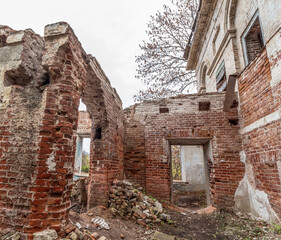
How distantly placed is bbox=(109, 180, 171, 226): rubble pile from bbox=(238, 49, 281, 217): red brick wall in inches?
96.3

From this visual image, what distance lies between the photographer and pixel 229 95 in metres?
5.41

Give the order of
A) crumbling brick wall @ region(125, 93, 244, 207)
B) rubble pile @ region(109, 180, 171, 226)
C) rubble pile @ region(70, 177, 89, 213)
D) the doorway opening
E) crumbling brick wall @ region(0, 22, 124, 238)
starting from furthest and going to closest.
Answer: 1. the doorway opening
2. rubble pile @ region(70, 177, 89, 213)
3. crumbling brick wall @ region(125, 93, 244, 207)
4. rubble pile @ region(109, 180, 171, 226)
5. crumbling brick wall @ region(0, 22, 124, 238)

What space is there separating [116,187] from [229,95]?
4.28 meters

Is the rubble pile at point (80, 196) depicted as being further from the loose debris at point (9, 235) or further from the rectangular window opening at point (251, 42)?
the rectangular window opening at point (251, 42)

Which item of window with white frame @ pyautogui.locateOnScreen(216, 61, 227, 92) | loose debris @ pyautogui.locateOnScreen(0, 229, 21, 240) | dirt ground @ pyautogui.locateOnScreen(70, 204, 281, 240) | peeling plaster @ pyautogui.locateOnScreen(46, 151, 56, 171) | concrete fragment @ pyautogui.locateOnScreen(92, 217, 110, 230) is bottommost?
dirt ground @ pyautogui.locateOnScreen(70, 204, 281, 240)

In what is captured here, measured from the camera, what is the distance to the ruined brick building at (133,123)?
97.7 inches

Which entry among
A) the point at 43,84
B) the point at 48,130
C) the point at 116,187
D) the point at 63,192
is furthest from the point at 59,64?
the point at 116,187

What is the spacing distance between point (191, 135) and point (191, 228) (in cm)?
260

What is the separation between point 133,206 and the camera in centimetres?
415

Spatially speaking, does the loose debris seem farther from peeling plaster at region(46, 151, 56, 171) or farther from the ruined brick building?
peeling plaster at region(46, 151, 56, 171)

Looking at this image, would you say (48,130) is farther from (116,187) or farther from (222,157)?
(222,157)

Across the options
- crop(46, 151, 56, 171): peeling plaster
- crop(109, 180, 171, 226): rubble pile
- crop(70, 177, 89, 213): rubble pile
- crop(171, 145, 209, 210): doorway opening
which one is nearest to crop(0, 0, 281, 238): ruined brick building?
crop(46, 151, 56, 171): peeling plaster

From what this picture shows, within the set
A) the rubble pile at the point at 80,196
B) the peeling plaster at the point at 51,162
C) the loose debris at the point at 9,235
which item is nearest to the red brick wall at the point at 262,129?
the peeling plaster at the point at 51,162

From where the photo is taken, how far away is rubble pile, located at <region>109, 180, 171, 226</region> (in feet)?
13.0
